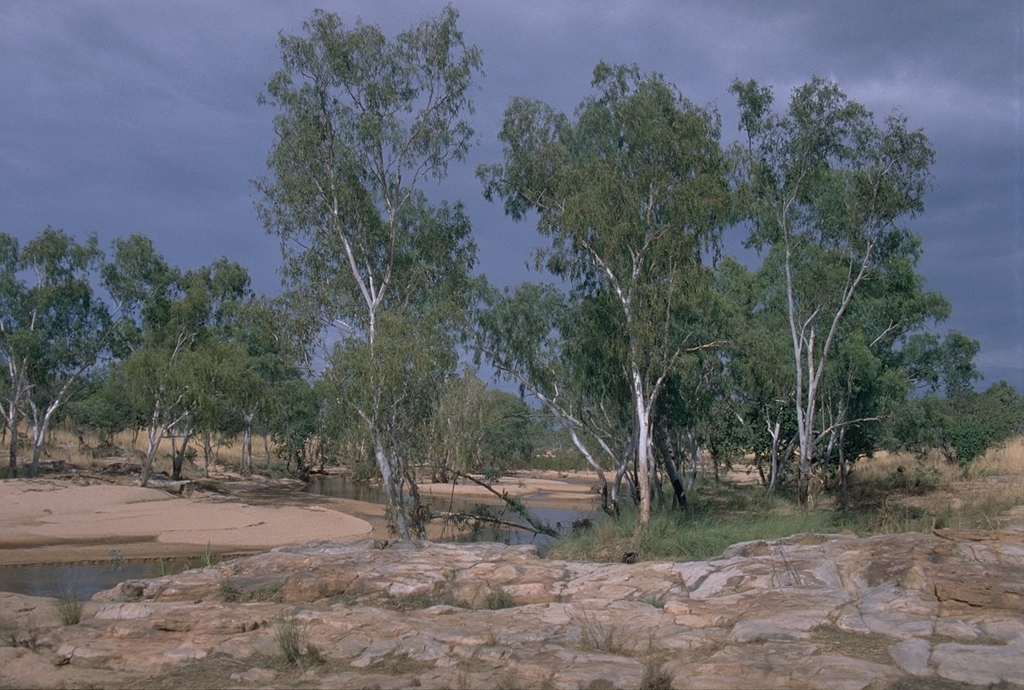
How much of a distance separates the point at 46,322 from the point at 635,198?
99.1 ft

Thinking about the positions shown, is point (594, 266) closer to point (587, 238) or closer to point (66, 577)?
point (587, 238)

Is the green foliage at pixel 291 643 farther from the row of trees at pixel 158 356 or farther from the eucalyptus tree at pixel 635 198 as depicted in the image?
the row of trees at pixel 158 356

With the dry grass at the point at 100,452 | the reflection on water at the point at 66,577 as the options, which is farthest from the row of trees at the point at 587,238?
the dry grass at the point at 100,452

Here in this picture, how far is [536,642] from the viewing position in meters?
8.98

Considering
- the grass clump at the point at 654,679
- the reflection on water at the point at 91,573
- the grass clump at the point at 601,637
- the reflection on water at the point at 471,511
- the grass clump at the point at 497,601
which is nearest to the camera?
the grass clump at the point at 654,679

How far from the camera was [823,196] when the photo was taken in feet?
81.3

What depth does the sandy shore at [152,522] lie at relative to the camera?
22.5 meters

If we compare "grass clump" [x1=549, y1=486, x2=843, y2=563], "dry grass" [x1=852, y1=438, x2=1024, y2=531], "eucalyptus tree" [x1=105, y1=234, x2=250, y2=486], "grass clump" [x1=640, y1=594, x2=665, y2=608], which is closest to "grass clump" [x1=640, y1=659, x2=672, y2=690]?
"grass clump" [x1=640, y1=594, x2=665, y2=608]

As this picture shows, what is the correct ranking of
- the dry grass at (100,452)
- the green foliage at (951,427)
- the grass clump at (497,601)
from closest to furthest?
the grass clump at (497,601) < the green foliage at (951,427) < the dry grass at (100,452)

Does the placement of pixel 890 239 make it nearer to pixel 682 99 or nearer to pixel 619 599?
pixel 682 99

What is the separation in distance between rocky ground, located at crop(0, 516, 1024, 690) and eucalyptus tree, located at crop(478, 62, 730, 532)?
790 cm

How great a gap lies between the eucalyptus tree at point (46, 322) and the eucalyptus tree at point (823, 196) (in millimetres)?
29616

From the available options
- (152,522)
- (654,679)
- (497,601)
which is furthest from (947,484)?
(654,679)

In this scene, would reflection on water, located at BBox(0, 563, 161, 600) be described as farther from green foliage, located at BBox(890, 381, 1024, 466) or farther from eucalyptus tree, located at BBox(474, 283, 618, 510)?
green foliage, located at BBox(890, 381, 1024, 466)
